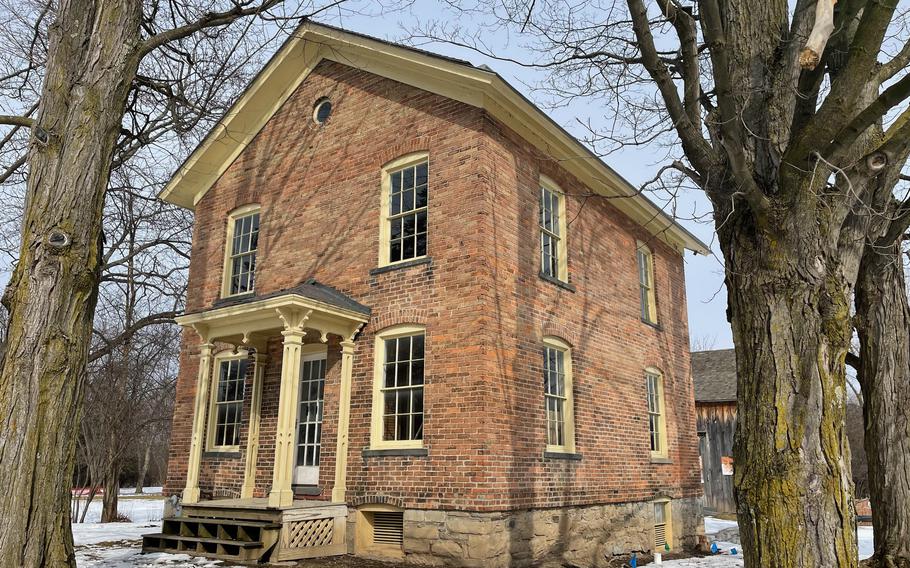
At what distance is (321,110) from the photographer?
12.8 m

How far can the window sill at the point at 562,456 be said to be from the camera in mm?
10383

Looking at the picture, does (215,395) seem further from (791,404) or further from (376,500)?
(791,404)

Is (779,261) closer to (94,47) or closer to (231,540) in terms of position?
(94,47)

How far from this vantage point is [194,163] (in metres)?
13.7

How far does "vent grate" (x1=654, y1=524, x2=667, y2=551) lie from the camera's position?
1338 cm

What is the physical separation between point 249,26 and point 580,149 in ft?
21.1

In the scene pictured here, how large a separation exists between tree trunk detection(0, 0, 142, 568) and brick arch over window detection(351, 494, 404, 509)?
200 inches

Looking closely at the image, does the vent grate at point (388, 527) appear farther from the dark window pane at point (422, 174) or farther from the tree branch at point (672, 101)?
the tree branch at point (672, 101)

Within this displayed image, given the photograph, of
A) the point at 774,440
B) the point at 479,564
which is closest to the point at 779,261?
the point at 774,440

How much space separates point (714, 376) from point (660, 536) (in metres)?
15.0

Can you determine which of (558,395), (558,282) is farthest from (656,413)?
(558,282)

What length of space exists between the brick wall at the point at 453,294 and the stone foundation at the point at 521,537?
0.21m

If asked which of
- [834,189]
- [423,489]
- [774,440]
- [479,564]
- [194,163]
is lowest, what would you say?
[479,564]

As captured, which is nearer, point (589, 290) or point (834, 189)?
point (834, 189)
